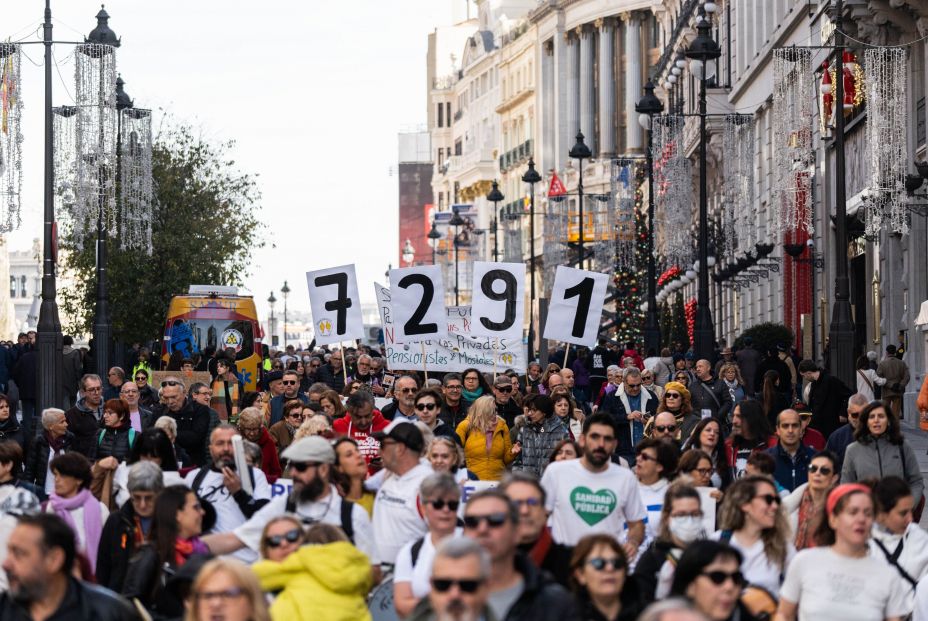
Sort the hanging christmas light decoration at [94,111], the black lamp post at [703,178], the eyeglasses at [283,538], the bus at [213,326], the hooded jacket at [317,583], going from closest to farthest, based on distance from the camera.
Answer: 1. the hooded jacket at [317,583]
2. the eyeglasses at [283,538]
3. the hanging christmas light decoration at [94,111]
4. the black lamp post at [703,178]
5. the bus at [213,326]

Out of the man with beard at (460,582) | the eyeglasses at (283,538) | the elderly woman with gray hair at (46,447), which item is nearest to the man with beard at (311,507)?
the eyeglasses at (283,538)

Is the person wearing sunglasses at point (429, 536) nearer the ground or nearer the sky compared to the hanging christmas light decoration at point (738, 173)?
nearer the ground

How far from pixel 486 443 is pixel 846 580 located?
649cm

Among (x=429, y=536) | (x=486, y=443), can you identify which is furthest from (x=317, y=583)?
(x=486, y=443)

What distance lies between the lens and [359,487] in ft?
33.8

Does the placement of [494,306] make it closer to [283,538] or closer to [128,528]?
[128,528]

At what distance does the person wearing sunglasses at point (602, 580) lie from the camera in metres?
7.48

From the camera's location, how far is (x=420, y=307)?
21688mm

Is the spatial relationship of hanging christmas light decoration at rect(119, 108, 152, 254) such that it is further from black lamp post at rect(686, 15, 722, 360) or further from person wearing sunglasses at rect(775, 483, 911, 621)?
person wearing sunglasses at rect(775, 483, 911, 621)

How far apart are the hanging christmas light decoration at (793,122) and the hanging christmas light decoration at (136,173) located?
36.6ft

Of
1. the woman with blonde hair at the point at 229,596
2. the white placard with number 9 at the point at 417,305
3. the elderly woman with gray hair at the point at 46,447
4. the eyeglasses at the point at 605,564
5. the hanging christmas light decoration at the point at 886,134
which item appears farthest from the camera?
the hanging christmas light decoration at the point at 886,134

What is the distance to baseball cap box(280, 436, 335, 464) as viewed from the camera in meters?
9.59

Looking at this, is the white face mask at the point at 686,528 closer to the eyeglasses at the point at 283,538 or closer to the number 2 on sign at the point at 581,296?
the eyeglasses at the point at 283,538

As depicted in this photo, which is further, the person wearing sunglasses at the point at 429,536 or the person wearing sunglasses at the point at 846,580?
the person wearing sunglasses at the point at 846,580
